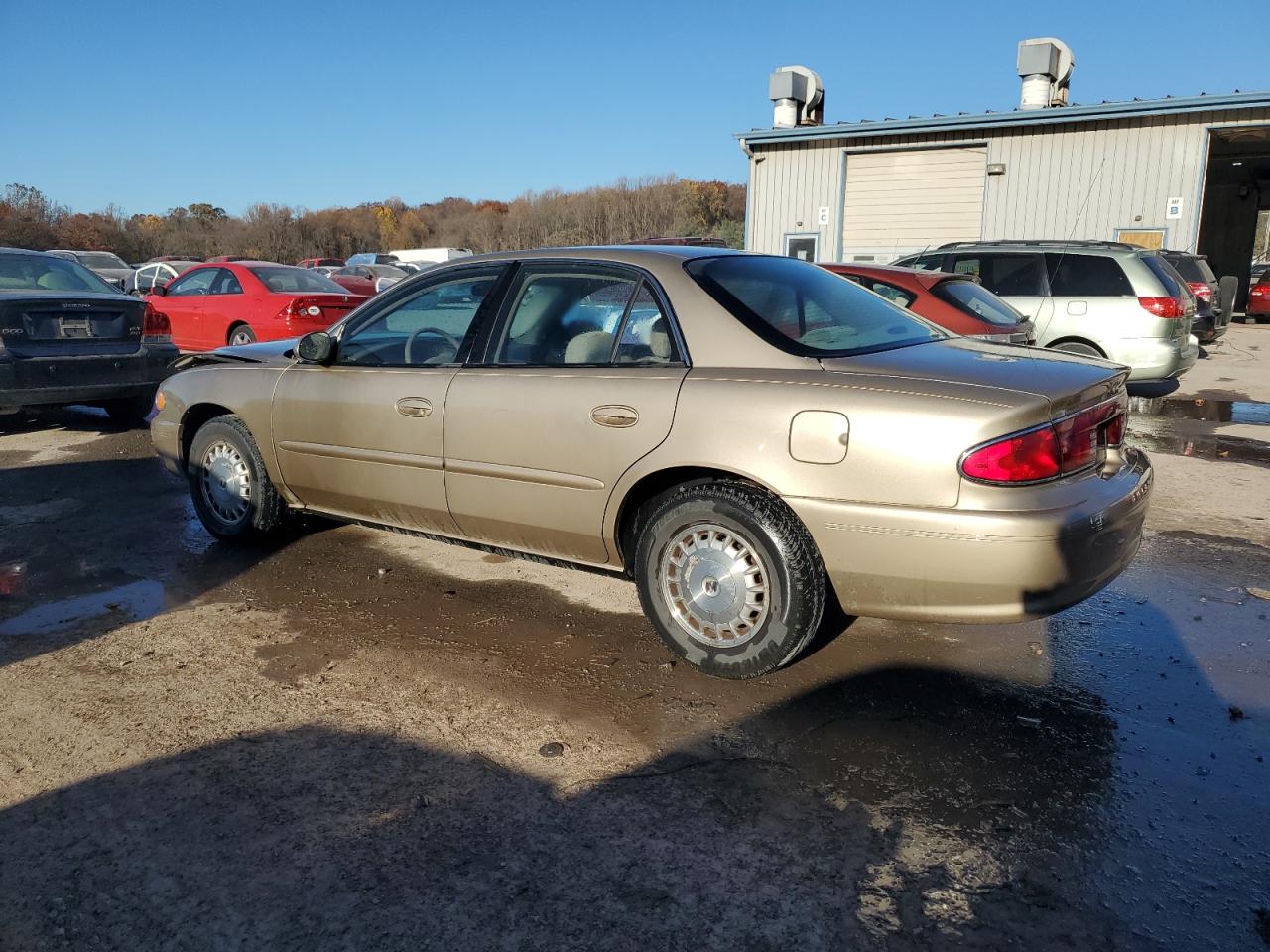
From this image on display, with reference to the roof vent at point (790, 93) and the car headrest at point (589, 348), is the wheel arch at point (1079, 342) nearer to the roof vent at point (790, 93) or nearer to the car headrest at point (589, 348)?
the car headrest at point (589, 348)

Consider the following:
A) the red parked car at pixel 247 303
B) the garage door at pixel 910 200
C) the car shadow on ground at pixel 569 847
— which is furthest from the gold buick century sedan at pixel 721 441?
the garage door at pixel 910 200

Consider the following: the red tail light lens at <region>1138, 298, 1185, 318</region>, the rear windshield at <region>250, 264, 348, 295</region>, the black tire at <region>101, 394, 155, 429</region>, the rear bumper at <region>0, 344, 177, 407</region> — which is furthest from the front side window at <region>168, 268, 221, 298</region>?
the red tail light lens at <region>1138, 298, 1185, 318</region>

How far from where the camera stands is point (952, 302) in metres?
8.12

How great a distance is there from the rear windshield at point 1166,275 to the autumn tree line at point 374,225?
47212 millimetres

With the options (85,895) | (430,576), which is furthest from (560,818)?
(430,576)

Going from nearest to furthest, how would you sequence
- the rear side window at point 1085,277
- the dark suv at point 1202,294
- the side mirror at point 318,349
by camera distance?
the side mirror at point 318,349 → the rear side window at point 1085,277 → the dark suv at point 1202,294

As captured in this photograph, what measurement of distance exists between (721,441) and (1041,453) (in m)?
1.07

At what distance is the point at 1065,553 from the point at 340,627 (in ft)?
9.71

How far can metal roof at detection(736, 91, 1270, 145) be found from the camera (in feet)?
55.9

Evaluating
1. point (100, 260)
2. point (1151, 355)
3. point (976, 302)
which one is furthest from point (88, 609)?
point (100, 260)

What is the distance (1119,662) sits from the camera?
12.7ft

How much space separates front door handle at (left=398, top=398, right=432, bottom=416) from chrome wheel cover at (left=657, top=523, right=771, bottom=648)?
1.36 metres

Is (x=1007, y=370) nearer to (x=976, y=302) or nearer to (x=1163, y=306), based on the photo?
(x=976, y=302)

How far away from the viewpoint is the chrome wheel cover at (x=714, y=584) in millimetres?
3574
